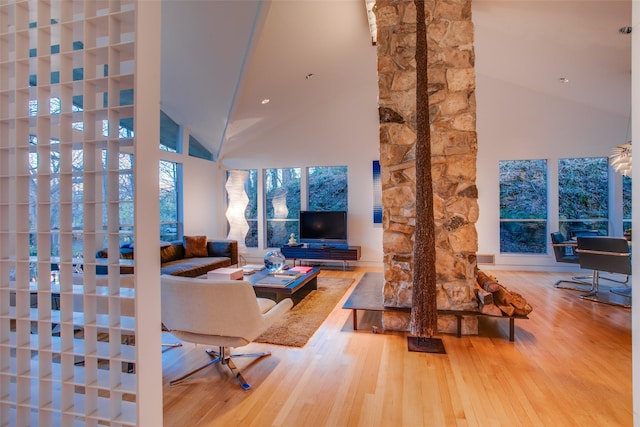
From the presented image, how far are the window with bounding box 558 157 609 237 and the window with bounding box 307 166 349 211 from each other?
427cm

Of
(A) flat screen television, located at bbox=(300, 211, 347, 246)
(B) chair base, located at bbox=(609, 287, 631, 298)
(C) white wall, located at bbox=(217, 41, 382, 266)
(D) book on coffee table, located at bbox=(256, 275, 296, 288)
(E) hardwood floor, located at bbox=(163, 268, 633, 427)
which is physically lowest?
(E) hardwood floor, located at bbox=(163, 268, 633, 427)

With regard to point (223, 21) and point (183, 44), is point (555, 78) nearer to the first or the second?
point (223, 21)

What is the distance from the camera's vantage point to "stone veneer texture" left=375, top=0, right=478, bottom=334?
3170mm

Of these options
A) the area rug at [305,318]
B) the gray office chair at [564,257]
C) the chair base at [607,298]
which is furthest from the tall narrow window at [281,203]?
the chair base at [607,298]

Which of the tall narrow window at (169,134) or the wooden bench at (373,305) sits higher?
the tall narrow window at (169,134)

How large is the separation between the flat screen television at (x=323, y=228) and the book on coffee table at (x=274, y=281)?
106 inches

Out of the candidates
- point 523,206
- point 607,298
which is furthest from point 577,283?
point 523,206

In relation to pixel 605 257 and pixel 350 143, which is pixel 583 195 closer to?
pixel 605 257

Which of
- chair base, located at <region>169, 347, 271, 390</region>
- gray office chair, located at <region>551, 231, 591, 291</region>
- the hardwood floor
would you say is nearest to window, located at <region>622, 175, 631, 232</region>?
gray office chair, located at <region>551, 231, 591, 291</region>

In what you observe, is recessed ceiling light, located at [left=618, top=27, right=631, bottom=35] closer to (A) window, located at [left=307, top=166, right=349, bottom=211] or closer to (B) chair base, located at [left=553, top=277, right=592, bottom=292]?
(B) chair base, located at [left=553, top=277, right=592, bottom=292]

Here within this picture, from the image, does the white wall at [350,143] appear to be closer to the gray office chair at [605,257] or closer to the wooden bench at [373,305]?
the wooden bench at [373,305]

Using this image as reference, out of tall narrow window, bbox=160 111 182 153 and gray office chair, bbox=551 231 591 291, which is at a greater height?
tall narrow window, bbox=160 111 182 153

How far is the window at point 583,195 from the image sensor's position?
6.05m

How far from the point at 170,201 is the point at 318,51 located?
4129 mm
